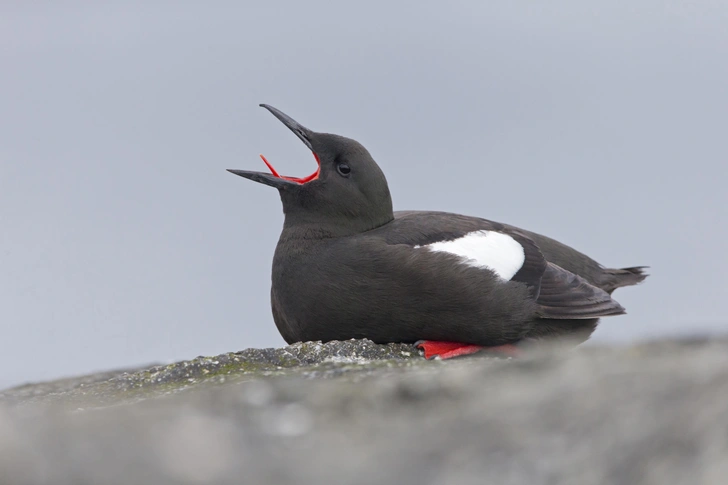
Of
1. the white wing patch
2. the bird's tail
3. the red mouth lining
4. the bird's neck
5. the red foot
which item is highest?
the red mouth lining

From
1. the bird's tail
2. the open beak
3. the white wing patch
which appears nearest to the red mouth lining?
the open beak

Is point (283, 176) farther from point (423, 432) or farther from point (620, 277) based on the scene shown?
point (423, 432)

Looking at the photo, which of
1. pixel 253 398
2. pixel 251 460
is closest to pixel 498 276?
pixel 253 398

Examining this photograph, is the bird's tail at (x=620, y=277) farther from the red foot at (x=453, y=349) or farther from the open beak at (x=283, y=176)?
the open beak at (x=283, y=176)

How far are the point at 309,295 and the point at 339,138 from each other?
148cm

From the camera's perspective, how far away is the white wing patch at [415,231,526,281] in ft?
21.8

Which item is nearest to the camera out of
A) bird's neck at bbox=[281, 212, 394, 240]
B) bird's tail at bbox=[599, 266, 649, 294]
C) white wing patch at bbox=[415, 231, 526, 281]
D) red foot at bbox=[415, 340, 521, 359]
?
red foot at bbox=[415, 340, 521, 359]

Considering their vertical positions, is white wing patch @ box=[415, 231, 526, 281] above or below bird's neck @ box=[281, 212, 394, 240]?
below

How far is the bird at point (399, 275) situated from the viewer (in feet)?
20.9

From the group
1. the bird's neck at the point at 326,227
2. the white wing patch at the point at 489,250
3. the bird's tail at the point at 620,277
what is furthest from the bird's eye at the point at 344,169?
the bird's tail at the point at 620,277

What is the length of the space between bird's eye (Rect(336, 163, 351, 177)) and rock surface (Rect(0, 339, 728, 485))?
4.35 metres

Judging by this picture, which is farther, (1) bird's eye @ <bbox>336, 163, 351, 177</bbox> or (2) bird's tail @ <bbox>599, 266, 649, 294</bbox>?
(2) bird's tail @ <bbox>599, 266, 649, 294</bbox>

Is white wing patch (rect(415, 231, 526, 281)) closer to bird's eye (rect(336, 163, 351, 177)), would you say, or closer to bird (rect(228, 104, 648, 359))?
bird (rect(228, 104, 648, 359))

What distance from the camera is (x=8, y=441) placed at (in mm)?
2312
